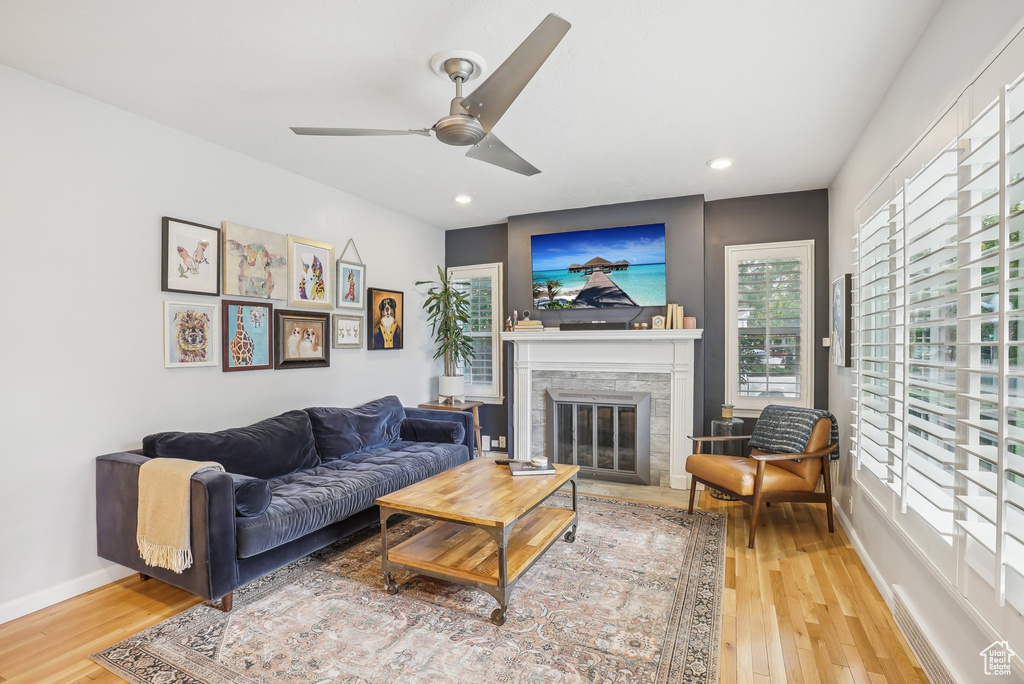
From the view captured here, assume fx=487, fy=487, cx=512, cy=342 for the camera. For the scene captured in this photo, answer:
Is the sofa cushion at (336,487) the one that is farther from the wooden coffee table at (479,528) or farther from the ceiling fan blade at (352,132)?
the ceiling fan blade at (352,132)

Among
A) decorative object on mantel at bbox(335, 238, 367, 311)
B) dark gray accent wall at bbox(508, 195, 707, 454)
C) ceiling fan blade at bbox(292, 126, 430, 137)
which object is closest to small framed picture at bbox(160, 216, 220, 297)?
decorative object on mantel at bbox(335, 238, 367, 311)

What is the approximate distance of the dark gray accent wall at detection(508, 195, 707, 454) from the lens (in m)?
4.58

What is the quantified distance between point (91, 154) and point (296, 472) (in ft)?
7.34

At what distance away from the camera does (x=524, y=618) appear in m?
2.34

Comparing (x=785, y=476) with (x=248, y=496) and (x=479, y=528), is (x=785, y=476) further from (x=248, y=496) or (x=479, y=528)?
(x=248, y=496)

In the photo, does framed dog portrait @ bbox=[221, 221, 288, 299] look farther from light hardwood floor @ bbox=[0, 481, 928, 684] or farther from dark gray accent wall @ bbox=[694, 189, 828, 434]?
dark gray accent wall @ bbox=[694, 189, 828, 434]

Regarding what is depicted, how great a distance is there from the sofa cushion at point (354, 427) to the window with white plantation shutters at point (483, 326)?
1435 millimetres

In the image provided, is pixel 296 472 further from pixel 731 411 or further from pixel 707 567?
pixel 731 411

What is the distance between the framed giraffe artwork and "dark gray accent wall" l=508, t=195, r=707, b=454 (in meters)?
2.53

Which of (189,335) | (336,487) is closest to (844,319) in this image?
(336,487)

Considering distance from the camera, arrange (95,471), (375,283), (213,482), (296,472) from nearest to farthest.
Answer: (213,482) → (95,471) → (296,472) → (375,283)

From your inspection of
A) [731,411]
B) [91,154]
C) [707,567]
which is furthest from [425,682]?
[731,411]

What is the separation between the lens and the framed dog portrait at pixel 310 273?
12.8 ft

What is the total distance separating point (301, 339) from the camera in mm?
3977
